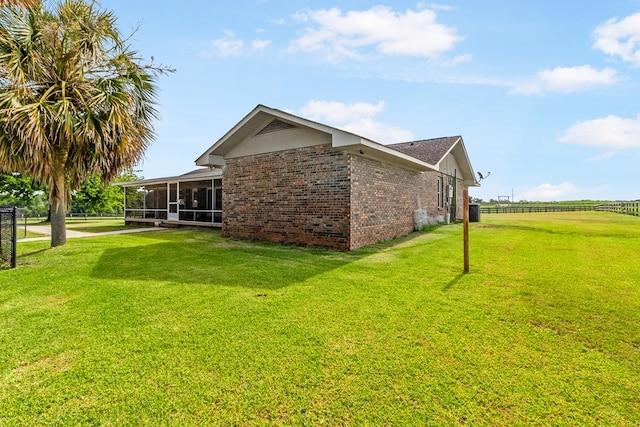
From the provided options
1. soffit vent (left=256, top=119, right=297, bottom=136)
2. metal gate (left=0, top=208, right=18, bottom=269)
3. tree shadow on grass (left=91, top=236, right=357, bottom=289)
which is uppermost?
soffit vent (left=256, top=119, right=297, bottom=136)

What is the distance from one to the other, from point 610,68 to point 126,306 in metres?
14.7

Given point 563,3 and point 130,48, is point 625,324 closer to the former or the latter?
point 563,3

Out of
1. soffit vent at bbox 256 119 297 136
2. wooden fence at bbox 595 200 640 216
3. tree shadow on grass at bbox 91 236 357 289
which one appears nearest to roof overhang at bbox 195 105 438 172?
soffit vent at bbox 256 119 297 136

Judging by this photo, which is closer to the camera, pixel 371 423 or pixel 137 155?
pixel 371 423

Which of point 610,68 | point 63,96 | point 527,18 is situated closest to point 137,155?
point 63,96

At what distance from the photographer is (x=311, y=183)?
945cm

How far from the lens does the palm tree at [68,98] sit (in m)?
7.48

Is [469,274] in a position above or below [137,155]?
below

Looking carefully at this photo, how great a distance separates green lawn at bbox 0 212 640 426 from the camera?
2164 mm

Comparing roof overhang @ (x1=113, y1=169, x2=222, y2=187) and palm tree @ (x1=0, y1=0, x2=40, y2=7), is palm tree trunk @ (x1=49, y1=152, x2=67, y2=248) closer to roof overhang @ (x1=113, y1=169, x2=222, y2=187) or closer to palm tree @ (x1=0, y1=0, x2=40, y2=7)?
palm tree @ (x1=0, y1=0, x2=40, y2=7)

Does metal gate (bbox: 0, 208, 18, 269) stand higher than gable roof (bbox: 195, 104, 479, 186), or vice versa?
gable roof (bbox: 195, 104, 479, 186)

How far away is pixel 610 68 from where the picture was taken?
32.2ft

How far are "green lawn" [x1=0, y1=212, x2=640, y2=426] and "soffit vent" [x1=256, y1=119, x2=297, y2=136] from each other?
5.52 metres

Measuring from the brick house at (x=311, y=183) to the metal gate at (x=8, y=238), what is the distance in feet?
19.4
